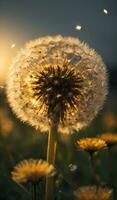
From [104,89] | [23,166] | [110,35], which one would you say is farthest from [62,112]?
[110,35]

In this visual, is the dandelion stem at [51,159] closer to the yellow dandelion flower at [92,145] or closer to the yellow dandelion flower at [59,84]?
the yellow dandelion flower at [92,145]

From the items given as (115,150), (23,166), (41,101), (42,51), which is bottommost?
(115,150)

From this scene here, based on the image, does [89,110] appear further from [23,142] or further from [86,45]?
[23,142]

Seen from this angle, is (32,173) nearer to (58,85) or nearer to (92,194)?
(92,194)

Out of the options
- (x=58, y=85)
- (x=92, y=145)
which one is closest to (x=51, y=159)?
(x=92, y=145)

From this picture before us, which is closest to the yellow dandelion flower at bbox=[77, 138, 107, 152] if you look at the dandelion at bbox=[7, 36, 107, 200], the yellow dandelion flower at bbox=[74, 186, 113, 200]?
the dandelion at bbox=[7, 36, 107, 200]

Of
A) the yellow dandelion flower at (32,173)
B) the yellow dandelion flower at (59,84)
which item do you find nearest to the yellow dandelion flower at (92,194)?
the yellow dandelion flower at (32,173)

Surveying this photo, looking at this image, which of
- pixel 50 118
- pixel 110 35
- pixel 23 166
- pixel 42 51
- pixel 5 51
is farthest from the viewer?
pixel 110 35

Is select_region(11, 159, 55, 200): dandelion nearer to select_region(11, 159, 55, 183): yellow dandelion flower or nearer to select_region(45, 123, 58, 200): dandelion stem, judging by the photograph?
select_region(11, 159, 55, 183): yellow dandelion flower
